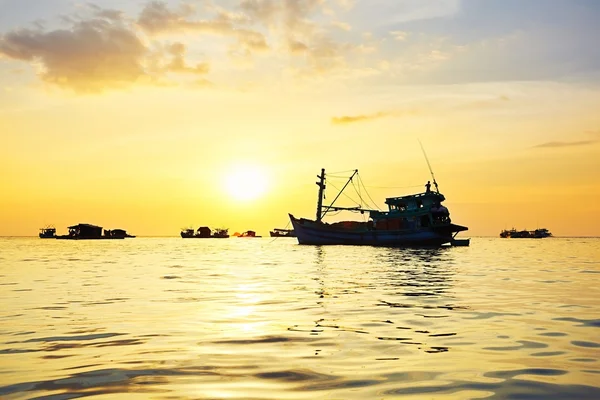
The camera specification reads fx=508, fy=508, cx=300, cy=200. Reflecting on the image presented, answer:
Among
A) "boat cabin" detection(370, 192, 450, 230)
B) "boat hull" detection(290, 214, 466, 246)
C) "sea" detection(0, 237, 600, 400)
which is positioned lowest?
"sea" detection(0, 237, 600, 400)

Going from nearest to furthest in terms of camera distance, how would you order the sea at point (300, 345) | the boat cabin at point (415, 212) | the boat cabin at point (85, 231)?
the sea at point (300, 345) → the boat cabin at point (415, 212) → the boat cabin at point (85, 231)

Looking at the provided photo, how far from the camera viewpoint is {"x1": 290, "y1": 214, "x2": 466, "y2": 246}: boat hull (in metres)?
68.0

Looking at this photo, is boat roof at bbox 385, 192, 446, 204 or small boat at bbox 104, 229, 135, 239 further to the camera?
small boat at bbox 104, 229, 135, 239

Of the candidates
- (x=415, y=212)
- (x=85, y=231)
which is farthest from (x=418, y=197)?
(x=85, y=231)

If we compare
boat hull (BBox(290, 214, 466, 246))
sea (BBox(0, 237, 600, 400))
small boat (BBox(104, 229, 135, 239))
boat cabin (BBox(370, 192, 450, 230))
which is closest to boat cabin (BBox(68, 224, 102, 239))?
small boat (BBox(104, 229, 135, 239))

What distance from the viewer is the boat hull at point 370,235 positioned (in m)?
68.0

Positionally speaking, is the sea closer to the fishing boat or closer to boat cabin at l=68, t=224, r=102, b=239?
the fishing boat

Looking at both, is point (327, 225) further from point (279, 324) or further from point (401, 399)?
point (401, 399)

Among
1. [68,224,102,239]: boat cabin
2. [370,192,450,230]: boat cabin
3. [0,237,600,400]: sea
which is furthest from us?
[68,224,102,239]: boat cabin

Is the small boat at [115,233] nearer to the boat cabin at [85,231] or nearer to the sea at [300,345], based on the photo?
the boat cabin at [85,231]

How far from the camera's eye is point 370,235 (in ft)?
240

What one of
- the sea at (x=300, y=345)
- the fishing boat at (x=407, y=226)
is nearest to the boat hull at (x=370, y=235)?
the fishing boat at (x=407, y=226)

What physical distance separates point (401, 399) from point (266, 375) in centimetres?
186

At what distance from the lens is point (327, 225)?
262ft
